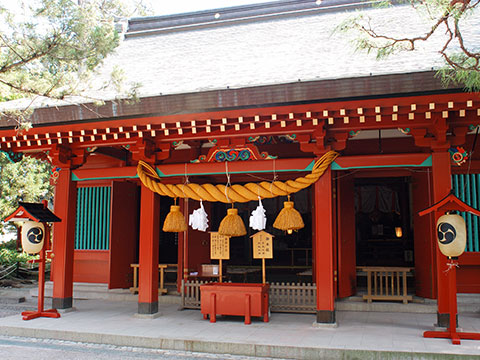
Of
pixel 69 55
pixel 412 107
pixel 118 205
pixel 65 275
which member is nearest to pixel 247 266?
pixel 118 205

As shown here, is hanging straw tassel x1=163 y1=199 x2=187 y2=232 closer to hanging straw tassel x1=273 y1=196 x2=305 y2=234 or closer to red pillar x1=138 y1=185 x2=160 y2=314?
red pillar x1=138 y1=185 x2=160 y2=314

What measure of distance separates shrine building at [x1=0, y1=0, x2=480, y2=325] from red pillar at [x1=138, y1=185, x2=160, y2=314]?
0.02 meters

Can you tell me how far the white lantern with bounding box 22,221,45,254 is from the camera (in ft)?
26.1

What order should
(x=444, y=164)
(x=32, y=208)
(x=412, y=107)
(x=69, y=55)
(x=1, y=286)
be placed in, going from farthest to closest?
(x=1, y=286), (x=32, y=208), (x=444, y=164), (x=412, y=107), (x=69, y=55)

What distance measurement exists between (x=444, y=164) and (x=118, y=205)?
7384mm

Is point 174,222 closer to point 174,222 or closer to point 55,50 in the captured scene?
point 174,222

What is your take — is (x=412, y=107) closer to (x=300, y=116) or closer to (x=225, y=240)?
Result: (x=300, y=116)

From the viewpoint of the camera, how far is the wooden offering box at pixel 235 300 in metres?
7.35

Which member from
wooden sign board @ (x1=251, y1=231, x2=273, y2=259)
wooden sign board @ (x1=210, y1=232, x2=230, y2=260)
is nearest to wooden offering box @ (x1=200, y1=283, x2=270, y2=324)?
wooden sign board @ (x1=251, y1=231, x2=273, y2=259)

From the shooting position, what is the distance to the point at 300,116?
22.7 feet

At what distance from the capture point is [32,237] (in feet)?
26.2

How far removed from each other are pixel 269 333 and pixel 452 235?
10.00ft

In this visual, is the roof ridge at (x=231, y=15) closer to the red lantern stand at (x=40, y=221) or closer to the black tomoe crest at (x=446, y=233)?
the black tomoe crest at (x=446, y=233)

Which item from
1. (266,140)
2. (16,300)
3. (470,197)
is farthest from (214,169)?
(16,300)
